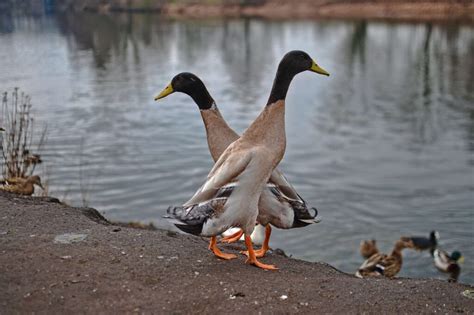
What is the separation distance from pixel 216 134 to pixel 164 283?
1.98 metres

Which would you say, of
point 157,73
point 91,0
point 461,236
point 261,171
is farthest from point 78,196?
point 91,0

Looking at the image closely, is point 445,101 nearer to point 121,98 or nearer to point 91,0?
point 121,98

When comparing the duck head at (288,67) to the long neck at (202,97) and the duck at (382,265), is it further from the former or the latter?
the duck at (382,265)

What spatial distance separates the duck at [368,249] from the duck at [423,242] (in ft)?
2.10

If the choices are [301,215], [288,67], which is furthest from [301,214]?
[288,67]

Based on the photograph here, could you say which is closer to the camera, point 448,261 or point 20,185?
point 20,185

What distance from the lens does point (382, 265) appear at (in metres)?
10.6

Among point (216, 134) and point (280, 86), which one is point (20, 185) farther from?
point (280, 86)

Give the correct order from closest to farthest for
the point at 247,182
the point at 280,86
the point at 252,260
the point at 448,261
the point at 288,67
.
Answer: the point at 247,182 < the point at 252,260 < the point at 280,86 < the point at 288,67 < the point at 448,261

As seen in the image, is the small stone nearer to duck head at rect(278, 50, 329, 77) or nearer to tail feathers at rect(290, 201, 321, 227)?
tail feathers at rect(290, 201, 321, 227)

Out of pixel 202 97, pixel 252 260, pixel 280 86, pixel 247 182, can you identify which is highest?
pixel 280 86

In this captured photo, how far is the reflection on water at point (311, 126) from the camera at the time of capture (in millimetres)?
13625

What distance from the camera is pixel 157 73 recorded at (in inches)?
1235

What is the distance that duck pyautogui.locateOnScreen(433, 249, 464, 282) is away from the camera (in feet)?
36.7
